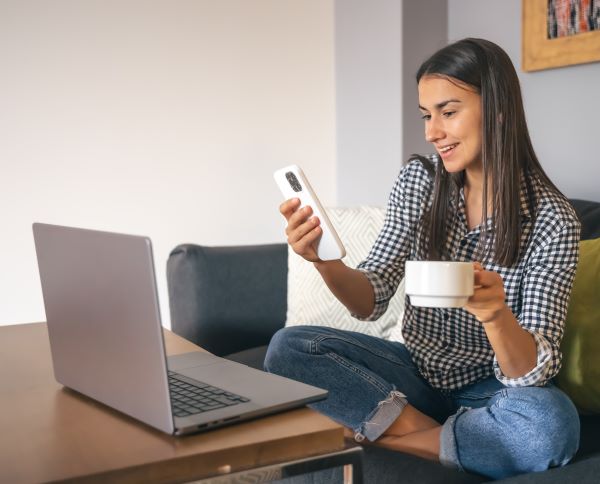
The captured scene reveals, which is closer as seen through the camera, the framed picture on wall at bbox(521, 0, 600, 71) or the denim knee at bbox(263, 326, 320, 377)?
the denim knee at bbox(263, 326, 320, 377)

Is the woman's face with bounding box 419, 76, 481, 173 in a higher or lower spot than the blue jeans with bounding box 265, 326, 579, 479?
higher

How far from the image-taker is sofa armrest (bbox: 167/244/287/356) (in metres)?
2.15

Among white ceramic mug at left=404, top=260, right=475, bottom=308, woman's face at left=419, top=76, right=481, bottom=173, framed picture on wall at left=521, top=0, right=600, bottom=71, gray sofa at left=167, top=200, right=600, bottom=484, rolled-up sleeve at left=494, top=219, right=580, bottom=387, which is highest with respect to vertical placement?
framed picture on wall at left=521, top=0, right=600, bottom=71

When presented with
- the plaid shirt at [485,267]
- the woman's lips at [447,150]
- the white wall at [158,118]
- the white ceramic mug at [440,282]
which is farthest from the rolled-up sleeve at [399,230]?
the white wall at [158,118]

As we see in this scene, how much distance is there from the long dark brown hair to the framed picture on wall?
2.30ft

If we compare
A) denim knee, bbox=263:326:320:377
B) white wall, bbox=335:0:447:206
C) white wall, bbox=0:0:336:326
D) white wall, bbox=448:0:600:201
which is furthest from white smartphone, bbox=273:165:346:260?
white wall, bbox=0:0:336:326

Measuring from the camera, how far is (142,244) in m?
0.79

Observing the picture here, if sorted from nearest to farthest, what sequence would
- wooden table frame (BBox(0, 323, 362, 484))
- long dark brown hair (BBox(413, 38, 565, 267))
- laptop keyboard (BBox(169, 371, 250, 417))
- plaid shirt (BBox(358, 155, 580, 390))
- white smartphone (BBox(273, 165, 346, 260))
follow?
1. wooden table frame (BBox(0, 323, 362, 484))
2. laptop keyboard (BBox(169, 371, 250, 417))
3. white smartphone (BBox(273, 165, 346, 260))
4. plaid shirt (BBox(358, 155, 580, 390))
5. long dark brown hair (BBox(413, 38, 565, 267))

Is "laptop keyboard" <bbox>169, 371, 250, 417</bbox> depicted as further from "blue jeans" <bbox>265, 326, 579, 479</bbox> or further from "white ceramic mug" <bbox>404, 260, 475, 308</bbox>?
"blue jeans" <bbox>265, 326, 579, 479</bbox>

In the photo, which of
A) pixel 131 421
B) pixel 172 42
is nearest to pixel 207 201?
pixel 172 42

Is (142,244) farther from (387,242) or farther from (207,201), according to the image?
(207,201)

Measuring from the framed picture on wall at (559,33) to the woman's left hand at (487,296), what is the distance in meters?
1.16

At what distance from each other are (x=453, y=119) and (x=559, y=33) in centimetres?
84

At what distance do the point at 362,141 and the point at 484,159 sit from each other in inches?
54.0
